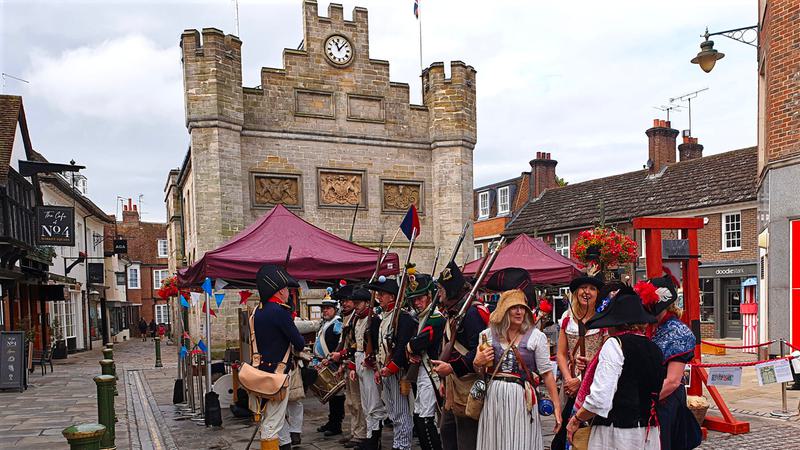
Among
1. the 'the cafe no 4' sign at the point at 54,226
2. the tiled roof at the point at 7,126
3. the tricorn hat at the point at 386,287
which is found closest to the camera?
the tricorn hat at the point at 386,287

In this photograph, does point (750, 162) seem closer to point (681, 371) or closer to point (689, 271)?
point (689, 271)

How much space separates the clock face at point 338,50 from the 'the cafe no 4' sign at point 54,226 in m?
9.17

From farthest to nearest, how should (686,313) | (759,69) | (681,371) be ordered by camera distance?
(759,69), (686,313), (681,371)

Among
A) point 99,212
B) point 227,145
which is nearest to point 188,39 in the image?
point 227,145

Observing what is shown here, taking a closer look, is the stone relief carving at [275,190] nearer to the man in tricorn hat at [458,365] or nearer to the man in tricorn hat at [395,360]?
the man in tricorn hat at [395,360]

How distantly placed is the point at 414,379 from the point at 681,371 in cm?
261

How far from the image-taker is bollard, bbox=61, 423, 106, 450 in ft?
10.6

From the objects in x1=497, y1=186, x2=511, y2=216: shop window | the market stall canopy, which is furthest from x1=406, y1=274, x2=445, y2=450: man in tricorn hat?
x1=497, y1=186, x2=511, y2=216: shop window

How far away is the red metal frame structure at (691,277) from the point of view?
293 inches

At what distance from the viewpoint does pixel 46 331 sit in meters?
22.2

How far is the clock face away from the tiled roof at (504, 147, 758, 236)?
1424cm

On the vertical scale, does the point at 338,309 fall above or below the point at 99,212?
below

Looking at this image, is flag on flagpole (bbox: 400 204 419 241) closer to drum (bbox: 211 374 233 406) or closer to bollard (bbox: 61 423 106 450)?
drum (bbox: 211 374 233 406)

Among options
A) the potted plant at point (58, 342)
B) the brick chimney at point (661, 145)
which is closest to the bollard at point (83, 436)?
the potted plant at point (58, 342)
